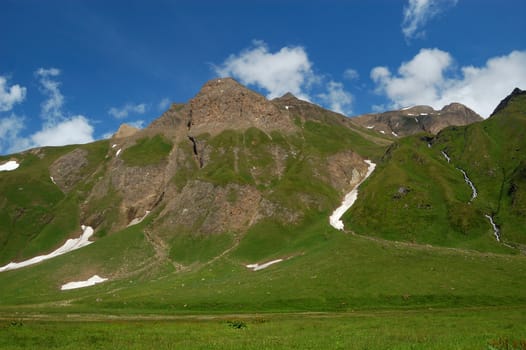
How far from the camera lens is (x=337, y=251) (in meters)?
98.7

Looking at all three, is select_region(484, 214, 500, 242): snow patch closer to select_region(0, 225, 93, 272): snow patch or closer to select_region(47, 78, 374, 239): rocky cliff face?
select_region(47, 78, 374, 239): rocky cliff face

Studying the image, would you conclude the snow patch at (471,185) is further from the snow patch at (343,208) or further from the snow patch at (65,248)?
the snow patch at (65,248)

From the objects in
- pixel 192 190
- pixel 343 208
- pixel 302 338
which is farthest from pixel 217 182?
pixel 302 338

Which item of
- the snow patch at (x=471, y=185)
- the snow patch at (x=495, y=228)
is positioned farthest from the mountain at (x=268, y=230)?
the snow patch at (x=471, y=185)

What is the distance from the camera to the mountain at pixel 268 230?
69.9 m

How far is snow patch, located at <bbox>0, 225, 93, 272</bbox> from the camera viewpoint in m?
140

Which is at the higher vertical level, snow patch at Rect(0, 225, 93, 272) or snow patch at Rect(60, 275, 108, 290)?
snow patch at Rect(0, 225, 93, 272)

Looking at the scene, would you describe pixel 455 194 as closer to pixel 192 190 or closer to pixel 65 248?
pixel 192 190

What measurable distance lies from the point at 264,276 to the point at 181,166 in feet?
330

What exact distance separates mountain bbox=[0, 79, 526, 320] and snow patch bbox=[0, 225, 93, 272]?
700 mm

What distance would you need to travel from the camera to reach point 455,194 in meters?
134

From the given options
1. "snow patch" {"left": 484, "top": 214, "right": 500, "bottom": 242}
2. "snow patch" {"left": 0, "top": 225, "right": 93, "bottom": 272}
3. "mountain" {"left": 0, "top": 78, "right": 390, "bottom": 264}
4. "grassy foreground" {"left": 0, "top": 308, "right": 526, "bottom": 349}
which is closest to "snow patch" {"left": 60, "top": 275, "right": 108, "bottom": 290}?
"mountain" {"left": 0, "top": 78, "right": 390, "bottom": 264}

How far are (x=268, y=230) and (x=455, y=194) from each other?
63.0m

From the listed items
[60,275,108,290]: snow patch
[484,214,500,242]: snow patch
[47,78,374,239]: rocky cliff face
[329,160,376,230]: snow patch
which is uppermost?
[47,78,374,239]: rocky cliff face
